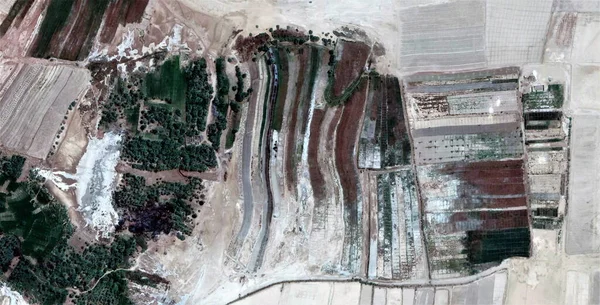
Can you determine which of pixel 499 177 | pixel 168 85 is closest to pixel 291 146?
pixel 168 85

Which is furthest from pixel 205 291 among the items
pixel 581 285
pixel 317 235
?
pixel 581 285

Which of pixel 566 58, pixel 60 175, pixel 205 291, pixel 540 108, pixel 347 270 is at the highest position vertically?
pixel 566 58

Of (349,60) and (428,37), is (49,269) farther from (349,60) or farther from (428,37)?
(428,37)

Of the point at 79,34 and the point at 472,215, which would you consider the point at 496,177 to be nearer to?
the point at 472,215

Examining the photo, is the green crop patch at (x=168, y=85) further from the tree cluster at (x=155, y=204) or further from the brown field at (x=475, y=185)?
the brown field at (x=475, y=185)

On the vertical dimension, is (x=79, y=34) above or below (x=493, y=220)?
above

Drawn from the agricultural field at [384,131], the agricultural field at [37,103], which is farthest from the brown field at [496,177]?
the agricultural field at [37,103]
